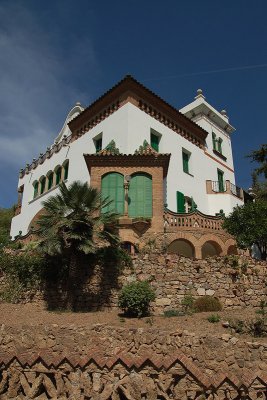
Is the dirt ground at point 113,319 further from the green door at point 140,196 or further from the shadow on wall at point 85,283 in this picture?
the green door at point 140,196

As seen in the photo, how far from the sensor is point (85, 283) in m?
17.9

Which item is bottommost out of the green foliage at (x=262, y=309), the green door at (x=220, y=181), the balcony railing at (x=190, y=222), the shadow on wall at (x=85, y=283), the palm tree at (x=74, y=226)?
the green foliage at (x=262, y=309)

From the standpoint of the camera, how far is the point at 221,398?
10242 millimetres

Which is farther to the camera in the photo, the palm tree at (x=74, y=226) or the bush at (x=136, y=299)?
the palm tree at (x=74, y=226)

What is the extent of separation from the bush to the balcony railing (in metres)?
5.71

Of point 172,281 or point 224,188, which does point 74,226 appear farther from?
point 224,188

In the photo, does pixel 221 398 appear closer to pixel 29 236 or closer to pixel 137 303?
pixel 137 303

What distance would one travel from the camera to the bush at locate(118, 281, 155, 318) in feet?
52.6

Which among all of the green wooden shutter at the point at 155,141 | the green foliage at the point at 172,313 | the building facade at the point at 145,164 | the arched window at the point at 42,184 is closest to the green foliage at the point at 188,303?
the green foliage at the point at 172,313

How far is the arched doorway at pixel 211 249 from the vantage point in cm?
2272

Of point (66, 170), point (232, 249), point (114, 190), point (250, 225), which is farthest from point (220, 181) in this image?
point (66, 170)

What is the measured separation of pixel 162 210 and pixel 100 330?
10.1m

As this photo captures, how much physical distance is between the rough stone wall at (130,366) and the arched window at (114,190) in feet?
33.8

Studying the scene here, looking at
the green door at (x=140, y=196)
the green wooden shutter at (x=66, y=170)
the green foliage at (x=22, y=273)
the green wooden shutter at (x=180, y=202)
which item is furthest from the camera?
the green wooden shutter at (x=66, y=170)
